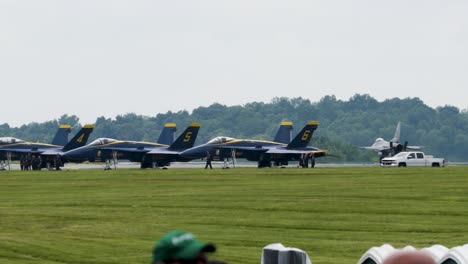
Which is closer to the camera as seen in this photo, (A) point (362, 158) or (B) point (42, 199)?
(B) point (42, 199)

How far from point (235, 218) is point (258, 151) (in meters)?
71.6

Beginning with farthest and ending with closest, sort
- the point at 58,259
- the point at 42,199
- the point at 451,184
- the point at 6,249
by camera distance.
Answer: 1. the point at 451,184
2. the point at 42,199
3. the point at 6,249
4. the point at 58,259

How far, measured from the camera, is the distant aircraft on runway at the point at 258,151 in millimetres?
104312

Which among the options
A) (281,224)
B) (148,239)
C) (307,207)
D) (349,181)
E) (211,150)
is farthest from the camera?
(211,150)

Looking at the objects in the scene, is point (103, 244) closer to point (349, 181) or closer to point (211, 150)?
point (349, 181)

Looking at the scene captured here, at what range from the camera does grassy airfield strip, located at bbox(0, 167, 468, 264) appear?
25.6 metres

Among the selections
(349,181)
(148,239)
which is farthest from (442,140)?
(148,239)

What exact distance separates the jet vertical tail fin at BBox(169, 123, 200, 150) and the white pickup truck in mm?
18226

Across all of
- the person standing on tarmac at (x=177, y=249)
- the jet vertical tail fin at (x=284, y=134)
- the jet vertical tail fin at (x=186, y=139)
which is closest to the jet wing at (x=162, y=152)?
the jet vertical tail fin at (x=186, y=139)

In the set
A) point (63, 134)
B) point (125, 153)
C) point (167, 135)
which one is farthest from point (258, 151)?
point (63, 134)

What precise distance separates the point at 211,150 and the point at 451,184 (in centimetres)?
5487

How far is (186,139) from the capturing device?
109m

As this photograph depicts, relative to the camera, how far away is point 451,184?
5053 centimetres

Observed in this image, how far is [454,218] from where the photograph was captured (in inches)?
1296
